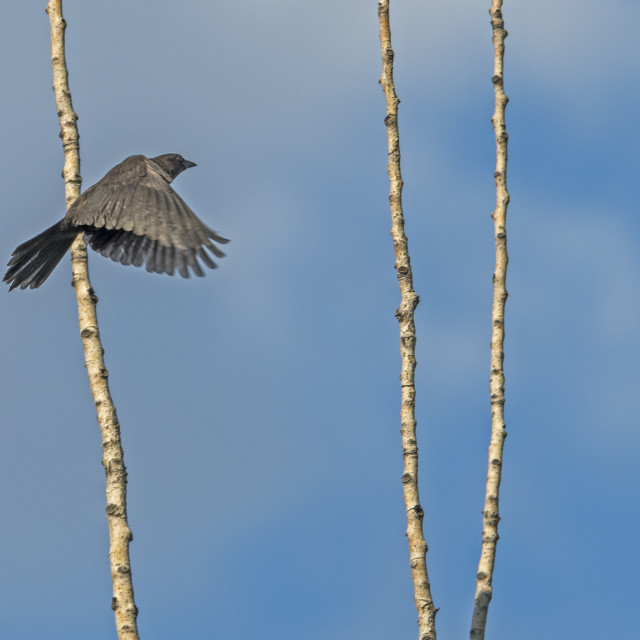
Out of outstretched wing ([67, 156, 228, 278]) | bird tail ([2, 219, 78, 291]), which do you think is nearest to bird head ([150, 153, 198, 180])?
outstretched wing ([67, 156, 228, 278])

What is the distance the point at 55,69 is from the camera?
8703 mm

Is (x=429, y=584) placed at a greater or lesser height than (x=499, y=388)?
lesser

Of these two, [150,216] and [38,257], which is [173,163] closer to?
[38,257]

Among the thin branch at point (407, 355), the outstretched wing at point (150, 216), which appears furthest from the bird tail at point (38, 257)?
the thin branch at point (407, 355)

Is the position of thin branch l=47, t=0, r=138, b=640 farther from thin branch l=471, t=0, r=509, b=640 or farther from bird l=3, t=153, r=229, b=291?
thin branch l=471, t=0, r=509, b=640

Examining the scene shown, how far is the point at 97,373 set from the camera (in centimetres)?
729

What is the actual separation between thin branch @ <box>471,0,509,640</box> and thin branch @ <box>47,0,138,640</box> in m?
2.63

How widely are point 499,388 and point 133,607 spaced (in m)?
3.45

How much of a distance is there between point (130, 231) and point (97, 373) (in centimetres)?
245

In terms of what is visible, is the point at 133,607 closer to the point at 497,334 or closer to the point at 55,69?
the point at 497,334

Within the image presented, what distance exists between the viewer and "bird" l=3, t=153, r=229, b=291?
8430mm

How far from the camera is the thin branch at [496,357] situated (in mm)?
7191

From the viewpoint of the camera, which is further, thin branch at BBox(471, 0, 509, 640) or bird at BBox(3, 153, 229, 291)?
bird at BBox(3, 153, 229, 291)

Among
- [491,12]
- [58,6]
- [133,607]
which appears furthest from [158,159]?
[133,607]
